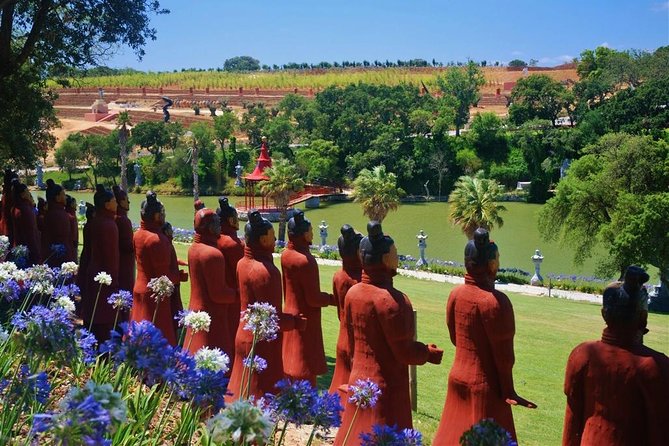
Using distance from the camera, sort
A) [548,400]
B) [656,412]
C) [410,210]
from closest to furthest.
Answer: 1. [656,412]
2. [548,400]
3. [410,210]

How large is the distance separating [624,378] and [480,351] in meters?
1.26

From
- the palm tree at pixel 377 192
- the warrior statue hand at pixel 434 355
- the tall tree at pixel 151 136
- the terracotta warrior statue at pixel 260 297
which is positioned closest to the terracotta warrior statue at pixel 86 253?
the terracotta warrior statue at pixel 260 297

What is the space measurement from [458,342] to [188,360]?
2.83 m

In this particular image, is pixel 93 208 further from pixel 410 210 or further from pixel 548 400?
pixel 410 210

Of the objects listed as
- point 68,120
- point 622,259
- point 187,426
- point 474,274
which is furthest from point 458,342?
point 68,120

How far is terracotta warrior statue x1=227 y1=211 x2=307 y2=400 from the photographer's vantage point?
21.5 ft

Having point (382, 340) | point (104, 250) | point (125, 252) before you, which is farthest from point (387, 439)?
point (125, 252)

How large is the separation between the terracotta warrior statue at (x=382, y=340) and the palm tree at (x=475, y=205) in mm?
17732

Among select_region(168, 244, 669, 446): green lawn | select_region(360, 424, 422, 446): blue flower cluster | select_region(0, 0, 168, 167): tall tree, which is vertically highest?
select_region(0, 0, 168, 167): tall tree

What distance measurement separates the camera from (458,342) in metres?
5.68

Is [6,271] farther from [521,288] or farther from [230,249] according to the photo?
[521,288]

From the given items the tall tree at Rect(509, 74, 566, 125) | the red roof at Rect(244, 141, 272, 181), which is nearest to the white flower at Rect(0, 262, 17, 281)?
the red roof at Rect(244, 141, 272, 181)

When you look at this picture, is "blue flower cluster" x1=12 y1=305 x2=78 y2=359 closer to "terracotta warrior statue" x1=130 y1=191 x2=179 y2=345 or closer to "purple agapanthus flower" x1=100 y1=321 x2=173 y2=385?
"purple agapanthus flower" x1=100 y1=321 x2=173 y2=385

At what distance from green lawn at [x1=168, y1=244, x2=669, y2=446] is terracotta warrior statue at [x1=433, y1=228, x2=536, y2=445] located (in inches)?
59.0
